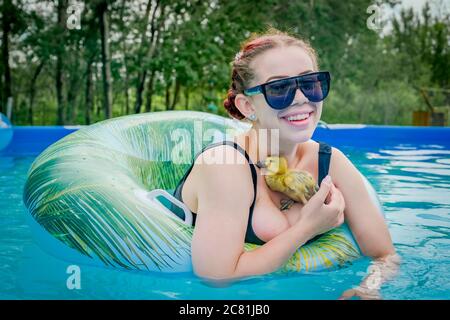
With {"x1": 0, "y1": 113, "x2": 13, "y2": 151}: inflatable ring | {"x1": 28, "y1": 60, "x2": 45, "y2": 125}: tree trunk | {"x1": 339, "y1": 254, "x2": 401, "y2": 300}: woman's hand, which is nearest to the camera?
{"x1": 339, "y1": 254, "x2": 401, "y2": 300}: woman's hand

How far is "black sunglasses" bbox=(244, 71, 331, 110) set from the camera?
1.84 meters

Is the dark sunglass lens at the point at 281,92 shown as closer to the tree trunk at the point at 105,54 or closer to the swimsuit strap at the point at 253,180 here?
the swimsuit strap at the point at 253,180

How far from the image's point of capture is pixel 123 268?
2.13m

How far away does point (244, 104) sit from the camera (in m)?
1.96

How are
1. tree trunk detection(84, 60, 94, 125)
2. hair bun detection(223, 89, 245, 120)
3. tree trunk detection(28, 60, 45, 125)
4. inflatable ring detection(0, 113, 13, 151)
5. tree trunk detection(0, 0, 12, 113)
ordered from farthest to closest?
tree trunk detection(28, 60, 45, 125) < tree trunk detection(84, 60, 94, 125) < tree trunk detection(0, 0, 12, 113) < inflatable ring detection(0, 113, 13, 151) < hair bun detection(223, 89, 245, 120)

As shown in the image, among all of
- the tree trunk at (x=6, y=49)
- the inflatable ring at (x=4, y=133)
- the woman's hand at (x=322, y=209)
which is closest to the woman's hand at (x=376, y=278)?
the woman's hand at (x=322, y=209)

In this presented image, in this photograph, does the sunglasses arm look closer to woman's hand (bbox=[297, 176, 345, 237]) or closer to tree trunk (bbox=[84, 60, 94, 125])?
woman's hand (bbox=[297, 176, 345, 237])

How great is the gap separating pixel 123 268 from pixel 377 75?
11071 mm

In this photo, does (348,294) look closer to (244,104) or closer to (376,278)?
(376,278)

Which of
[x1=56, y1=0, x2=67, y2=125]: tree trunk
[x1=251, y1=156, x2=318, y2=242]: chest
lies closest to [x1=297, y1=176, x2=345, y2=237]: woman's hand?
[x1=251, y1=156, x2=318, y2=242]: chest

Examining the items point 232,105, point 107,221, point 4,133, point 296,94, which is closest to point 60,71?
point 4,133

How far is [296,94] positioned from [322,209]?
387 millimetres

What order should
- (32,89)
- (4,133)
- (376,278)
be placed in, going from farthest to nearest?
(32,89) < (4,133) < (376,278)

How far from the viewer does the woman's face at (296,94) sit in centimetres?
187
